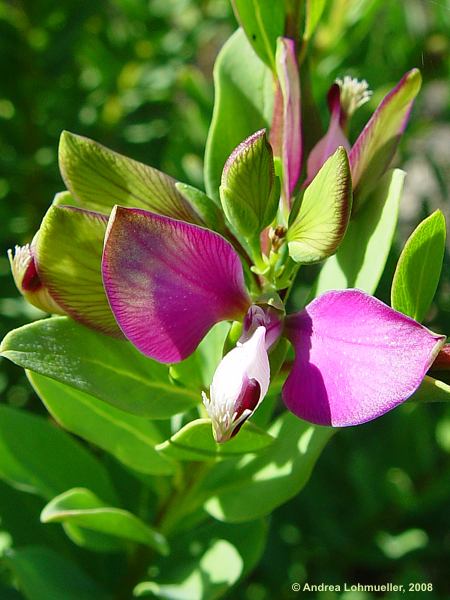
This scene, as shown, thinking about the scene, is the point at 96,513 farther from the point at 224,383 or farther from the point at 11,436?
the point at 224,383

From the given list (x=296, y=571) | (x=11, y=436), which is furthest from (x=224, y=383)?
(x=296, y=571)

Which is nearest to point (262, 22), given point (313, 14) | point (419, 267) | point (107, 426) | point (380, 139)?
point (313, 14)

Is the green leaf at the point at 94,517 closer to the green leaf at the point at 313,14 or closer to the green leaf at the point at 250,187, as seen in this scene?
the green leaf at the point at 250,187

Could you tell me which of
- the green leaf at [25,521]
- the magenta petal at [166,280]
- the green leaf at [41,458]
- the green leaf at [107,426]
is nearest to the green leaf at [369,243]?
the magenta petal at [166,280]

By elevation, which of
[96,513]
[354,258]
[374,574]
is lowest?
[374,574]

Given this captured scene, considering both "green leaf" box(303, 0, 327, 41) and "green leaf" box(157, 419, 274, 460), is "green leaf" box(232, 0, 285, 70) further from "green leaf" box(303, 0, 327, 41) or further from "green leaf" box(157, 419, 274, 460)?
"green leaf" box(157, 419, 274, 460)

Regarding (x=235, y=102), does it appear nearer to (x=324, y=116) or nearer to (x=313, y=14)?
(x=313, y=14)

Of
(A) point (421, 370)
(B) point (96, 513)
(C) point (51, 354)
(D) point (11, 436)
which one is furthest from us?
(D) point (11, 436)
